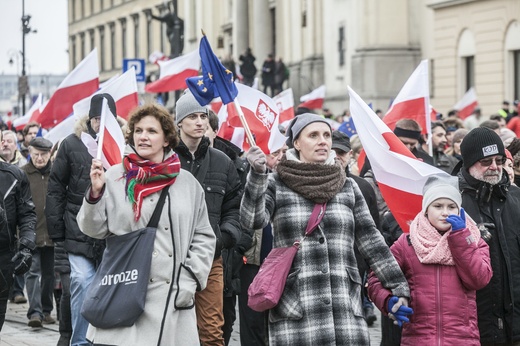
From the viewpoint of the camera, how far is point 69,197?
8.95 metres

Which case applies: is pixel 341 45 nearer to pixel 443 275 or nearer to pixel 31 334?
pixel 31 334

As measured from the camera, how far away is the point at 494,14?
101 feet

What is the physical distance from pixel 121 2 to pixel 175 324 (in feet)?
240

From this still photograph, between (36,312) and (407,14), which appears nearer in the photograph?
(36,312)

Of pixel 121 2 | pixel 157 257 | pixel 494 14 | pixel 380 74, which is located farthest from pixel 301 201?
pixel 121 2

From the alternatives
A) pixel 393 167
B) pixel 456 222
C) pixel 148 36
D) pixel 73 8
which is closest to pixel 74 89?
pixel 393 167

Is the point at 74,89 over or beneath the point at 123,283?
over

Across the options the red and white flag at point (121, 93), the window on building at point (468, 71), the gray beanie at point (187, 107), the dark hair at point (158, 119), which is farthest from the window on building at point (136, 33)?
the dark hair at point (158, 119)

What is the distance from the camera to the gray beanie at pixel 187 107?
789 centimetres

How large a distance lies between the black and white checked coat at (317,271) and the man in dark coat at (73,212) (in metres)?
2.53

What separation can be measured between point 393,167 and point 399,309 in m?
1.29

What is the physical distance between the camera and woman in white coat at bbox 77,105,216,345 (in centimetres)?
619

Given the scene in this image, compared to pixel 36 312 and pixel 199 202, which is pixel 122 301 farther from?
pixel 36 312

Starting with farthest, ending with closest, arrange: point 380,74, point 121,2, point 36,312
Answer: point 121,2 < point 380,74 < point 36,312
